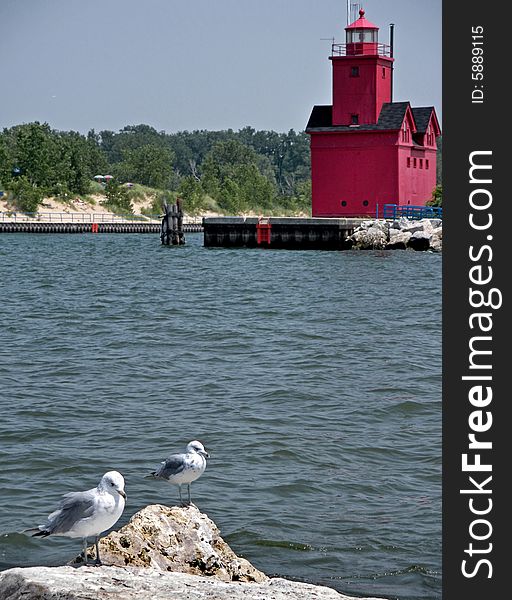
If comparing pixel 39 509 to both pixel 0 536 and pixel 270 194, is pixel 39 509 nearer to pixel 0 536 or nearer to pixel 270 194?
pixel 0 536

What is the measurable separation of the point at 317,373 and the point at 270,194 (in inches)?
4041

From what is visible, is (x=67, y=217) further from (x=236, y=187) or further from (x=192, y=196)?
(x=236, y=187)

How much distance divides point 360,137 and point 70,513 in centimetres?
4942

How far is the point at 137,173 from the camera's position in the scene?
122 m

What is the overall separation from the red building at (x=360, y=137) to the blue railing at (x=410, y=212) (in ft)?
1.87

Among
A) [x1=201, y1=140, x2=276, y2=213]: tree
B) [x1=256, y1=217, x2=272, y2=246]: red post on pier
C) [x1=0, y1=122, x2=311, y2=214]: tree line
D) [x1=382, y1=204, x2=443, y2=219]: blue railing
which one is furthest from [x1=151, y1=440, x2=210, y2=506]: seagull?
[x1=201, y1=140, x2=276, y2=213]: tree

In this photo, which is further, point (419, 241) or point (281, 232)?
point (281, 232)

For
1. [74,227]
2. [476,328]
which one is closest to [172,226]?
[74,227]

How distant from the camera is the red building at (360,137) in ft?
177

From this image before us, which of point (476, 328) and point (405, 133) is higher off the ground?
point (405, 133)

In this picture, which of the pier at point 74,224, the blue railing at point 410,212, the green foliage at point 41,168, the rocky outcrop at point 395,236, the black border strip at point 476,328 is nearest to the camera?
the black border strip at point 476,328

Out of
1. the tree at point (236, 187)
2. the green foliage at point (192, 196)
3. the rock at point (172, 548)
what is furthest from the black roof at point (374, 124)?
the tree at point (236, 187)

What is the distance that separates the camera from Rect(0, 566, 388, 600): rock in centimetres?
546

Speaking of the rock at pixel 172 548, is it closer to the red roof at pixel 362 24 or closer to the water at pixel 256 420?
the water at pixel 256 420
